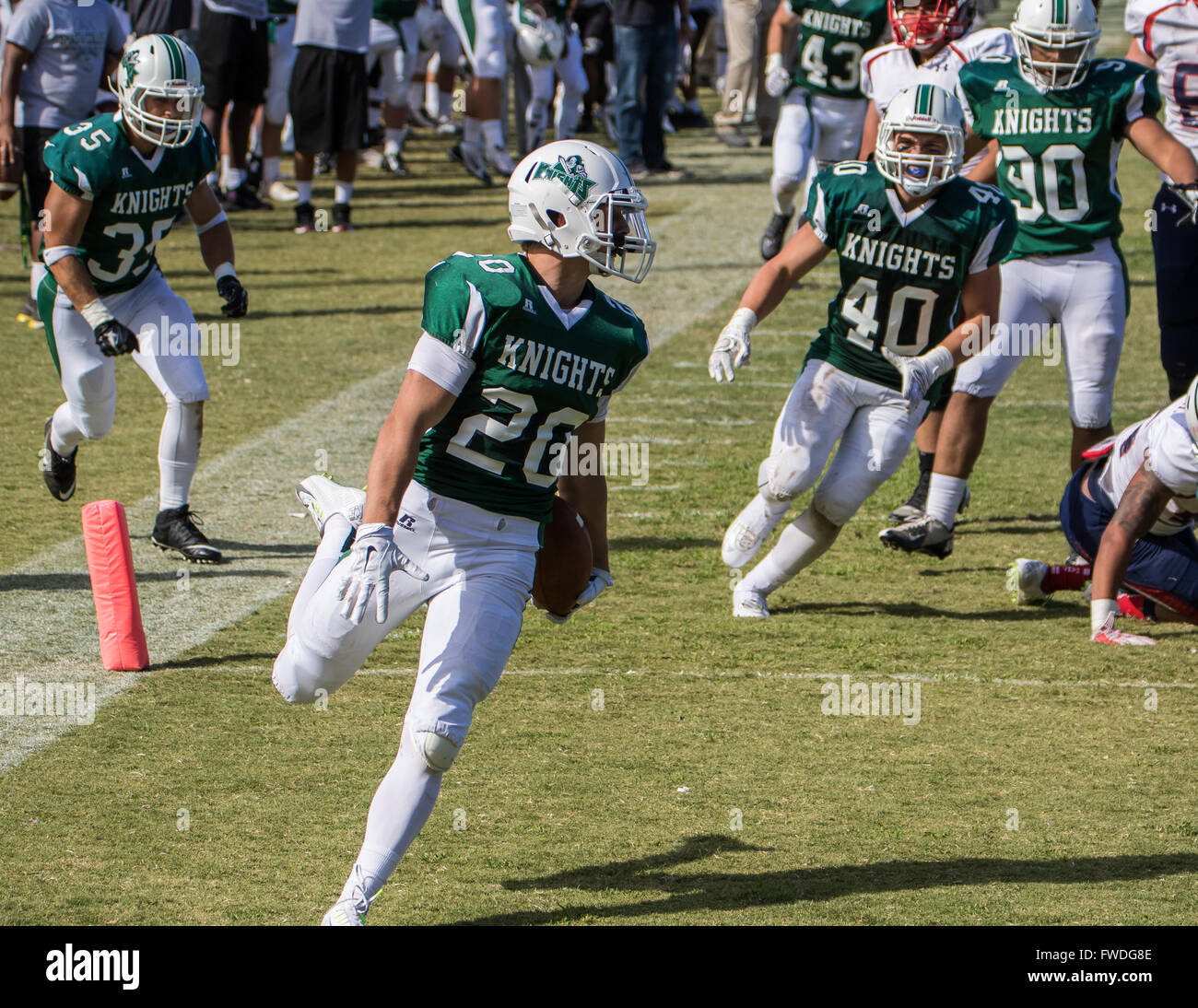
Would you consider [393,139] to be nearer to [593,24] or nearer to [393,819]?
[593,24]

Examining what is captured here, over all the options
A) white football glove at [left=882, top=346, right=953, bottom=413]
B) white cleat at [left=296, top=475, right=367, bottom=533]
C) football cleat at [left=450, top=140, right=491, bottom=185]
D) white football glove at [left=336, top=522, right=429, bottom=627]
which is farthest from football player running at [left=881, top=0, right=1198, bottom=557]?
football cleat at [left=450, top=140, right=491, bottom=185]

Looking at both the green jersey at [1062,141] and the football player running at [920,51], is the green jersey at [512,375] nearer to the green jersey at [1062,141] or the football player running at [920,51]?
the green jersey at [1062,141]

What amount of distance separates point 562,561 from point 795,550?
6.42 ft

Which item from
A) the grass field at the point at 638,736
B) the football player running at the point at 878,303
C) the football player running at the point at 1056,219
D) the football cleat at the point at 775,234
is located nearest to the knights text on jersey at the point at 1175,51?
the football player running at the point at 1056,219

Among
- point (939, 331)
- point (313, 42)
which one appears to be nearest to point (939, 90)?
point (939, 331)

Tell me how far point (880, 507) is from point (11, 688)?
152 inches

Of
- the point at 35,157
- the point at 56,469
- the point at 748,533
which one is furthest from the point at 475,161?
the point at 748,533

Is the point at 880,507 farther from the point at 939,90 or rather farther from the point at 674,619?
the point at 939,90

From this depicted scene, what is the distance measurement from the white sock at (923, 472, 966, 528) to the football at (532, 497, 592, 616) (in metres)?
2.71

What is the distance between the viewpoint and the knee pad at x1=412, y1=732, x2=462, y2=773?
361 centimetres

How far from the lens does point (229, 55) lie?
12.3 m

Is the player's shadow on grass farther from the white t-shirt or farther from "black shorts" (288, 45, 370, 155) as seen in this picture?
"black shorts" (288, 45, 370, 155)

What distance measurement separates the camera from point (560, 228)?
12.7ft

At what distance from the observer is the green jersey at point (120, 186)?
20.0ft
